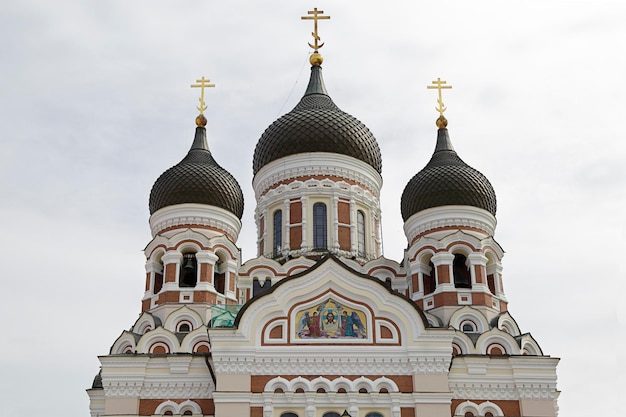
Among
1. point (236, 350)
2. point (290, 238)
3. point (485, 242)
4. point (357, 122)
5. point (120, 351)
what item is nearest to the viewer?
point (236, 350)

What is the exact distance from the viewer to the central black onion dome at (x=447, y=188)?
20625 millimetres

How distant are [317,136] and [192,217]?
4386 millimetres

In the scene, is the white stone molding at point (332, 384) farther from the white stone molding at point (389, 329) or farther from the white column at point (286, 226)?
the white column at point (286, 226)

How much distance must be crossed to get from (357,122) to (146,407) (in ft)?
33.8

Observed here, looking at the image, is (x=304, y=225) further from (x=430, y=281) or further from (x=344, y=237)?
(x=430, y=281)

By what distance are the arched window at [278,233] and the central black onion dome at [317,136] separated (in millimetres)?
1668

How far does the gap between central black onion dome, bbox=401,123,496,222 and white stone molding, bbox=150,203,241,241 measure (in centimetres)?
497

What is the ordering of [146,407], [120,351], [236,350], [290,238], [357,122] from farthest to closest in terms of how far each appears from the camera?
1. [357,122]
2. [290,238]
3. [120,351]
4. [146,407]
5. [236,350]

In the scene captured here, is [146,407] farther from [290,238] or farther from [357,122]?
[357,122]

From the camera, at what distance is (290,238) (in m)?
→ 21.6

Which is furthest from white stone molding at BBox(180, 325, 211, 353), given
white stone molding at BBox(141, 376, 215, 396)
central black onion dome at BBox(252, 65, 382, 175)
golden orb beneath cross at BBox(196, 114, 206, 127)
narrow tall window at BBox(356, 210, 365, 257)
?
golden orb beneath cross at BBox(196, 114, 206, 127)

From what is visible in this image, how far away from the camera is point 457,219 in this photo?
2044cm

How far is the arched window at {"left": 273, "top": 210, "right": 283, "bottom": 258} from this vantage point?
71.3 feet

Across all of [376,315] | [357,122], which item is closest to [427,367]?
[376,315]
